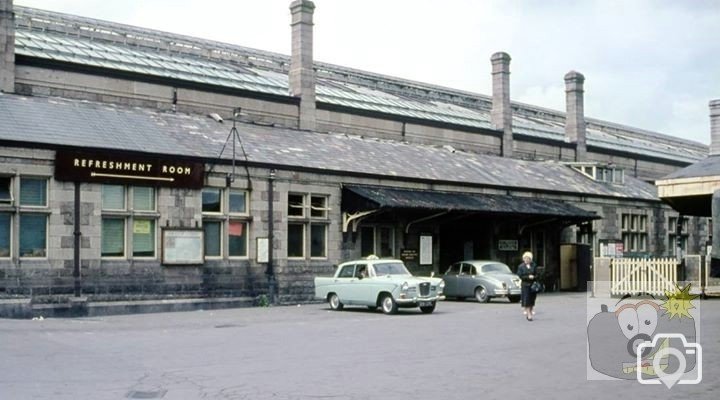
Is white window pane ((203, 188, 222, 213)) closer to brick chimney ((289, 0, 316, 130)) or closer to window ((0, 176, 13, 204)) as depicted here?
window ((0, 176, 13, 204))

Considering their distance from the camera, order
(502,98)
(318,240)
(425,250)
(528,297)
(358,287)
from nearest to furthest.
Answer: (528,297)
(358,287)
(318,240)
(425,250)
(502,98)

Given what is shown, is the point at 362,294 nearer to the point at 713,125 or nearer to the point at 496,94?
the point at 713,125

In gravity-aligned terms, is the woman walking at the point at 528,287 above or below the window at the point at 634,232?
below

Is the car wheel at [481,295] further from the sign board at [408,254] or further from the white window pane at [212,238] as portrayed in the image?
the white window pane at [212,238]

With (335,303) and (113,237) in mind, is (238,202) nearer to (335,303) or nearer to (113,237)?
(113,237)

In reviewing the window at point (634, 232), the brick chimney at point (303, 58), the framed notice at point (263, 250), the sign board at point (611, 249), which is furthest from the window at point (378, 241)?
the window at point (634, 232)

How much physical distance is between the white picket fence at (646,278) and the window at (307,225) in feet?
34.3

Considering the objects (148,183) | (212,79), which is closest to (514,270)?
(212,79)

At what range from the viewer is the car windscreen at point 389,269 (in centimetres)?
2666

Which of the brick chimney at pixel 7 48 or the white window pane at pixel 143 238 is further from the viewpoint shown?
the brick chimney at pixel 7 48

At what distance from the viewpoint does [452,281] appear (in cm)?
3300

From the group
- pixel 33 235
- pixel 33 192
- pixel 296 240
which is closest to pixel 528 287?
pixel 296 240

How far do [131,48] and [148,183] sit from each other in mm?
13396

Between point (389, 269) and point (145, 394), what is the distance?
16.0 m
